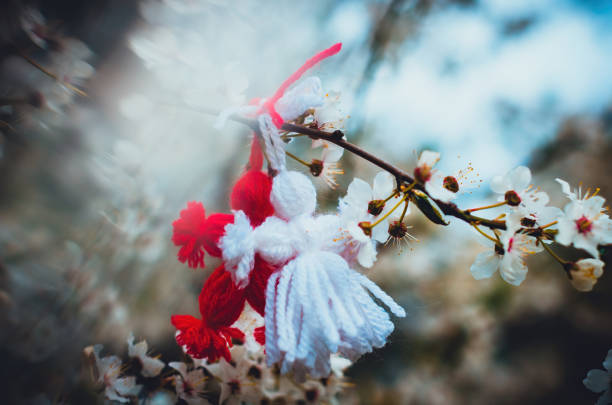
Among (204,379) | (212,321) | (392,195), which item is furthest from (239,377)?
(392,195)

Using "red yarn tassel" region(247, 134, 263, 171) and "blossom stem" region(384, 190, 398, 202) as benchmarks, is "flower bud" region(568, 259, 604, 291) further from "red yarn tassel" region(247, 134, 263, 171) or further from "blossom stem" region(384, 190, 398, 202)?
"red yarn tassel" region(247, 134, 263, 171)

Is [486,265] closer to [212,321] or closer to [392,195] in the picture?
[392,195]

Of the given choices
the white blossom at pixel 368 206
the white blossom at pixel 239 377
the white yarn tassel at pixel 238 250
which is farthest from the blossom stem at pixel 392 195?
the white blossom at pixel 239 377

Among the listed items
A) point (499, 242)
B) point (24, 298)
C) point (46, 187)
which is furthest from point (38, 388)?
point (499, 242)

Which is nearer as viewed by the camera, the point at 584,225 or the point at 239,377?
the point at 584,225

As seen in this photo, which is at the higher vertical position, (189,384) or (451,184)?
(451,184)

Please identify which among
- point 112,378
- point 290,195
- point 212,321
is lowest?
point 112,378
